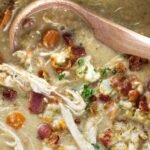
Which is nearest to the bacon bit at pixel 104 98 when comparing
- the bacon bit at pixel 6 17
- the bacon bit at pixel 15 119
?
the bacon bit at pixel 15 119

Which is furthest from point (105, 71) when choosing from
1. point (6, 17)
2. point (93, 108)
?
point (6, 17)

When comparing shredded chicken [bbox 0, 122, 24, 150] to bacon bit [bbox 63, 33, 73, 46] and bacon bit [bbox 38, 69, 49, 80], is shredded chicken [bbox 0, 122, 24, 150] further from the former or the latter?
bacon bit [bbox 63, 33, 73, 46]

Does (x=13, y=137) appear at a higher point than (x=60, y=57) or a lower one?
lower

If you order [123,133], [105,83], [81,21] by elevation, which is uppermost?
[81,21]

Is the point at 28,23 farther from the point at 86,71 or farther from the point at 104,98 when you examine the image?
the point at 104,98

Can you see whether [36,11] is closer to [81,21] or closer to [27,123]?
[81,21]

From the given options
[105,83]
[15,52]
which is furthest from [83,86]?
[15,52]

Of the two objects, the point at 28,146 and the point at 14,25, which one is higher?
the point at 14,25
